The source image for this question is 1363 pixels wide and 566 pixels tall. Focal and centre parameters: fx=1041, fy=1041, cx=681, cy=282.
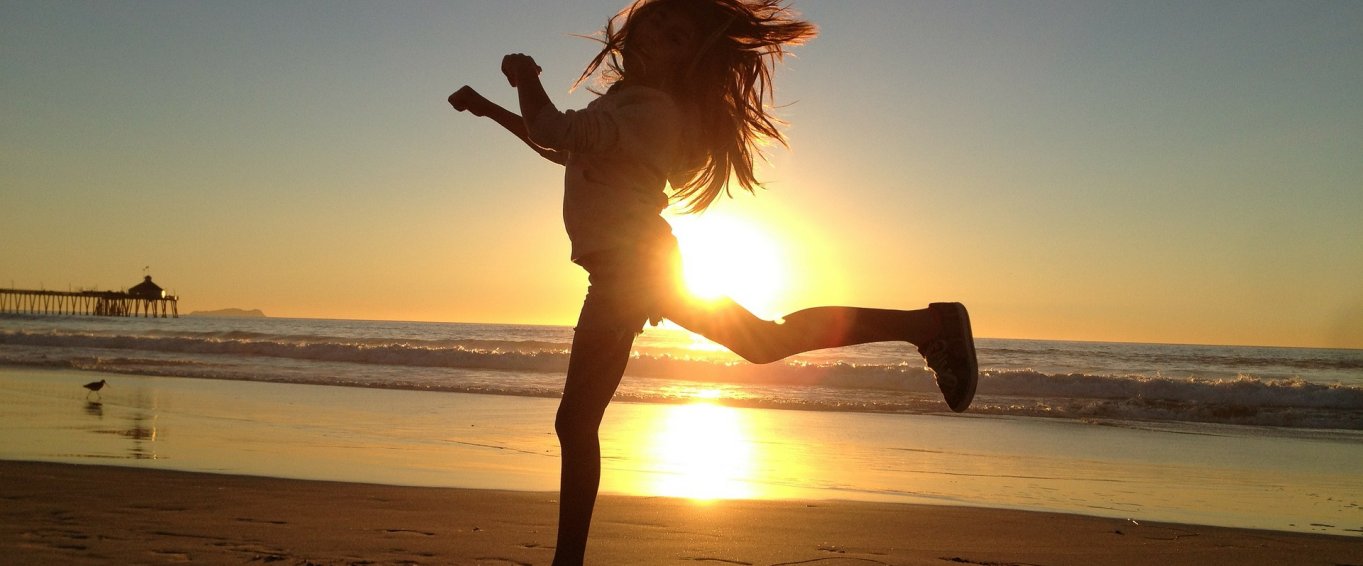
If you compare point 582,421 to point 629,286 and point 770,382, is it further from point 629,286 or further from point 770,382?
point 770,382

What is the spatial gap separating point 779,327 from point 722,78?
735 mm

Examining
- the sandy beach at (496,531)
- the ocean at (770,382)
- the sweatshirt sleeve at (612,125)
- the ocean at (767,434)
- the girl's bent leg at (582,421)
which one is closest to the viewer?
the sweatshirt sleeve at (612,125)

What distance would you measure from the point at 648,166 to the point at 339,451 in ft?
17.1

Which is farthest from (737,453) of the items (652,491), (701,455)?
(652,491)

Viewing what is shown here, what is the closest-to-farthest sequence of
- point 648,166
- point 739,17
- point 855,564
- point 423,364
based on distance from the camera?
point 648,166 < point 739,17 < point 855,564 < point 423,364

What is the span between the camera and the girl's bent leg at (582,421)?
279cm

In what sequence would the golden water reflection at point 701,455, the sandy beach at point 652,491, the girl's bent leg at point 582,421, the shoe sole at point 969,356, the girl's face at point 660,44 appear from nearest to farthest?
the girl's bent leg at point 582,421, the girl's face at point 660,44, the shoe sole at point 969,356, the sandy beach at point 652,491, the golden water reflection at point 701,455

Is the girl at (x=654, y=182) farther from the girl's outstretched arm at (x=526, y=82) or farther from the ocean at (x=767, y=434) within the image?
the ocean at (x=767, y=434)

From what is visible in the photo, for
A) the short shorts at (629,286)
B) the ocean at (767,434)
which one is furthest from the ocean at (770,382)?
the short shorts at (629,286)

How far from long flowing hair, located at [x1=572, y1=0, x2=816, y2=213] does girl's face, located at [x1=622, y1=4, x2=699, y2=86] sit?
0.06ft

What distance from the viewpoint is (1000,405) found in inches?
562

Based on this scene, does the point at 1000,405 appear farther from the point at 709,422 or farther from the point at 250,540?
the point at 250,540

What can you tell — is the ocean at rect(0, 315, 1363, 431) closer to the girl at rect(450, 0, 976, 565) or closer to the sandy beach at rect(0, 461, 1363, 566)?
the sandy beach at rect(0, 461, 1363, 566)

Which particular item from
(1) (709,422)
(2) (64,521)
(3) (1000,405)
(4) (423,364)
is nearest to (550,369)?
(4) (423,364)
